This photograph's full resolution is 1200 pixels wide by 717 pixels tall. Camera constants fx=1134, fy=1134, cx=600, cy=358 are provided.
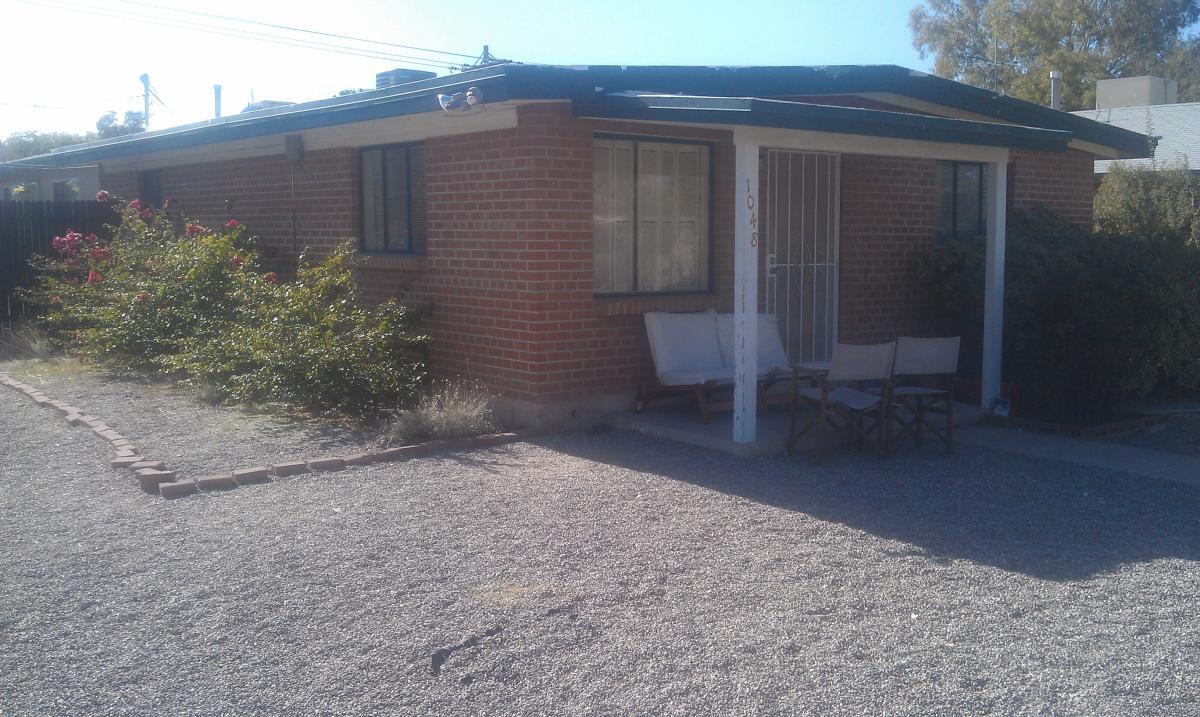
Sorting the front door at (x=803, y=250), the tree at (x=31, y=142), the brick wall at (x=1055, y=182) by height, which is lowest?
the front door at (x=803, y=250)

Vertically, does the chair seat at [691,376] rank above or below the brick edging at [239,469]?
above

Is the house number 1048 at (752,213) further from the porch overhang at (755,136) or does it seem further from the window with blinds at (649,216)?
the window with blinds at (649,216)

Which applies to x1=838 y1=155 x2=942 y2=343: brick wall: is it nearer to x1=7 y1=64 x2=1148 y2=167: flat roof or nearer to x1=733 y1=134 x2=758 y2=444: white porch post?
x1=7 y1=64 x2=1148 y2=167: flat roof

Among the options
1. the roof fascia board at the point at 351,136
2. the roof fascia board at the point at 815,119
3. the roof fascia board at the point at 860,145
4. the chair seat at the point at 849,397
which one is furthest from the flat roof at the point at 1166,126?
the roof fascia board at the point at 351,136

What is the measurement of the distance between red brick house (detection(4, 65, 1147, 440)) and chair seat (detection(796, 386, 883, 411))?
629mm

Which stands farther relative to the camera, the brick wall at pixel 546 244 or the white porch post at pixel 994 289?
the white porch post at pixel 994 289

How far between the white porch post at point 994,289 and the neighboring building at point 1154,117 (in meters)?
8.44

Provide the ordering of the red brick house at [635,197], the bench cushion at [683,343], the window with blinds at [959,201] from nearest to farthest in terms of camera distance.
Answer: the red brick house at [635,197]
the bench cushion at [683,343]
the window with blinds at [959,201]

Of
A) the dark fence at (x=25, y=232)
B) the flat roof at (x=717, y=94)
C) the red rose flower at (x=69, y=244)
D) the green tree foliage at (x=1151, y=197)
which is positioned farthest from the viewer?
the dark fence at (x=25, y=232)

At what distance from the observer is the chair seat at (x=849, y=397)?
8.43m

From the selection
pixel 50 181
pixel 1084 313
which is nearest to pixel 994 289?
pixel 1084 313

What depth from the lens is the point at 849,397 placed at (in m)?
8.70

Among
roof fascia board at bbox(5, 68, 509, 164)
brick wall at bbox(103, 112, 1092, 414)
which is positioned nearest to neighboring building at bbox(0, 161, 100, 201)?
roof fascia board at bbox(5, 68, 509, 164)

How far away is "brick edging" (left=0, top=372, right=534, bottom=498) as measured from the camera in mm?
7531
